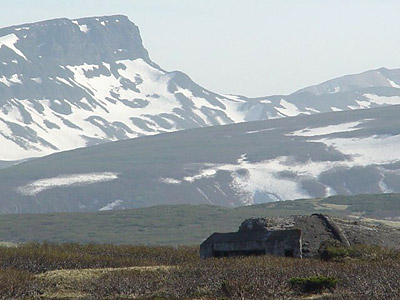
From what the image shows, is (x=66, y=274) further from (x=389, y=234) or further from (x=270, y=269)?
(x=389, y=234)

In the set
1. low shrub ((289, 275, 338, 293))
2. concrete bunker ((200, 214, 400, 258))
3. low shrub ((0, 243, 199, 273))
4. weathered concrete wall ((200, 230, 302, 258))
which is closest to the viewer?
low shrub ((289, 275, 338, 293))

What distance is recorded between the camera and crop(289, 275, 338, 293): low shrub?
55031mm

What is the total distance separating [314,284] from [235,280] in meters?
4.42

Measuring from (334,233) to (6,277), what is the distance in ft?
70.8

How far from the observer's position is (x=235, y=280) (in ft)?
189

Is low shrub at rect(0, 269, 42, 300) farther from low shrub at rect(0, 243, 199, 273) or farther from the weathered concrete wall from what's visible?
the weathered concrete wall

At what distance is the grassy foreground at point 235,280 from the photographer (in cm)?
5478

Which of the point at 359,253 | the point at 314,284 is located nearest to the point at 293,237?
the point at 359,253

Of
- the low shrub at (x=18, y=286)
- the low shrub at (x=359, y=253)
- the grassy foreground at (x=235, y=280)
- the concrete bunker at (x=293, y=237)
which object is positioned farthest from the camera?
the concrete bunker at (x=293, y=237)

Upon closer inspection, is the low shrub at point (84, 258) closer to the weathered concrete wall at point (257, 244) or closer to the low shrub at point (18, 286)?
the weathered concrete wall at point (257, 244)

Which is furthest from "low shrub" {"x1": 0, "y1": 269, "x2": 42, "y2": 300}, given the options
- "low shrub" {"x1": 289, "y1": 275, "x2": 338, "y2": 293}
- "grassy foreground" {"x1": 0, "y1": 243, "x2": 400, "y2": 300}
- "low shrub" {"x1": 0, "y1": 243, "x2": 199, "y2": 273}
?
"low shrub" {"x1": 289, "y1": 275, "x2": 338, "y2": 293}

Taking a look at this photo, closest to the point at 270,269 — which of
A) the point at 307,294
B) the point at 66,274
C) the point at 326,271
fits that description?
the point at 326,271

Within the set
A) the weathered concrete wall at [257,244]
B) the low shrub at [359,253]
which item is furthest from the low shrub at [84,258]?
the low shrub at [359,253]

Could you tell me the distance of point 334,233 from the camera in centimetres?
7344
